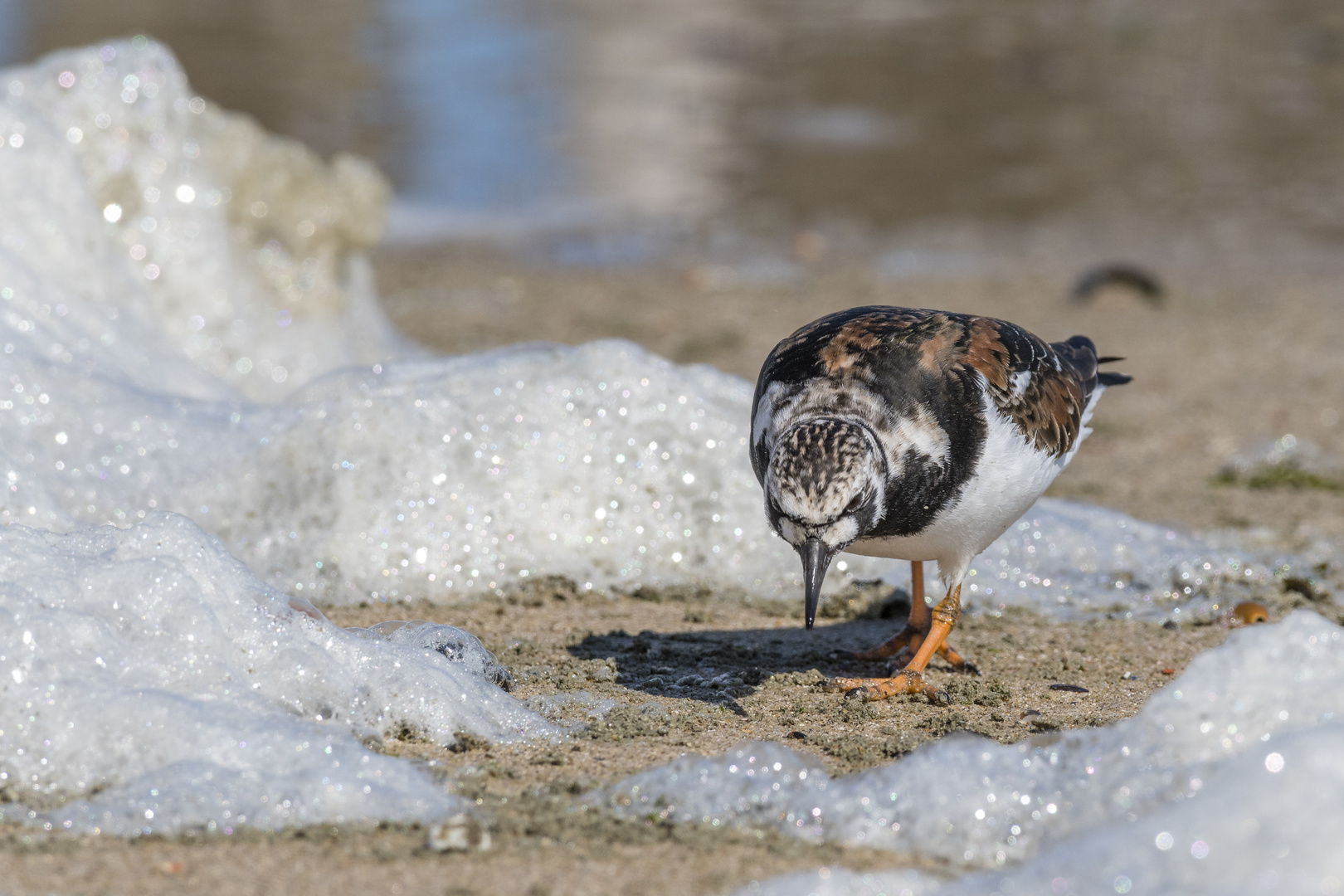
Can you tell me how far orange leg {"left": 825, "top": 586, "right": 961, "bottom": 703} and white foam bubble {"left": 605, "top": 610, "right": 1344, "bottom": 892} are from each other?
2.25ft

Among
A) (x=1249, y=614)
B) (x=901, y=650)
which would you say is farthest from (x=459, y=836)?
(x=1249, y=614)

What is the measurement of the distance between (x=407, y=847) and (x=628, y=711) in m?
0.92

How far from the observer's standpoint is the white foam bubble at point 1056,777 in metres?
2.82

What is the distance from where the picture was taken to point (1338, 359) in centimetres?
820

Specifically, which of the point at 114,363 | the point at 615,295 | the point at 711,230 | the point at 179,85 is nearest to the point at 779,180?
the point at 711,230

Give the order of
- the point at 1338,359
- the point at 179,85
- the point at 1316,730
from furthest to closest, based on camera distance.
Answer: the point at 1338,359
the point at 179,85
the point at 1316,730

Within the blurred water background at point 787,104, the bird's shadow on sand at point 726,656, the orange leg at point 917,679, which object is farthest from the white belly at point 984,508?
the blurred water background at point 787,104

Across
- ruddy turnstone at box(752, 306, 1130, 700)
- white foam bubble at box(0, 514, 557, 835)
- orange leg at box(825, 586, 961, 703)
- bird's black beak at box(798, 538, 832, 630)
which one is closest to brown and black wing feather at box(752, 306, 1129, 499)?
ruddy turnstone at box(752, 306, 1130, 700)

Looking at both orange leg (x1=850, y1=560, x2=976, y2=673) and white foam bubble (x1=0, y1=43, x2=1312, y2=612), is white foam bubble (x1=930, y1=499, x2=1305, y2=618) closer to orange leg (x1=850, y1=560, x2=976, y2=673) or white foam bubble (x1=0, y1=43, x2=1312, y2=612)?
white foam bubble (x1=0, y1=43, x2=1312, y2=612)

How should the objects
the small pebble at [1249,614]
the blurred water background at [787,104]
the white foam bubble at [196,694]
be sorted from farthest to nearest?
the blurred water background at [787,104] < the small pebble at [1249,614] < the white foam bubble at [196,694]

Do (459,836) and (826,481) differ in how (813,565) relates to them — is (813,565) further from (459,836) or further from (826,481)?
(459,836)

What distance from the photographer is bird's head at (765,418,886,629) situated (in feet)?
10.9

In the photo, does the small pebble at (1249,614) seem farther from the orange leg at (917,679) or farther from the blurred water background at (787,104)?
the blurred water background at (787,104)

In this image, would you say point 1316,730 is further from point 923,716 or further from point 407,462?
point 407,462
